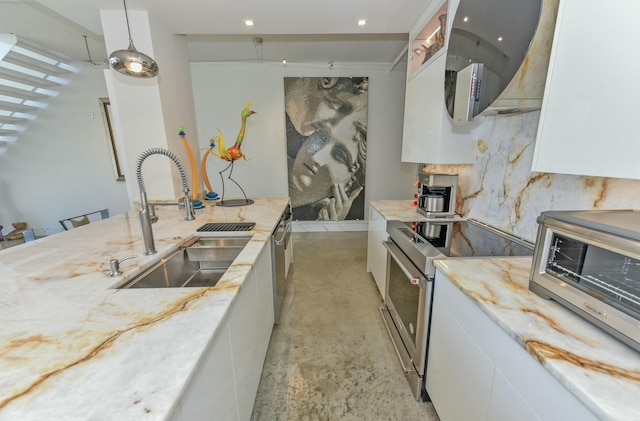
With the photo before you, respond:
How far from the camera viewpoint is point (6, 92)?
11.6ft

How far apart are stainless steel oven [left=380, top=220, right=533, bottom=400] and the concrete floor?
14cm

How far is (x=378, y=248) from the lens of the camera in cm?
237

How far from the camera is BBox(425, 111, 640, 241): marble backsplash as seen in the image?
1.05 meters

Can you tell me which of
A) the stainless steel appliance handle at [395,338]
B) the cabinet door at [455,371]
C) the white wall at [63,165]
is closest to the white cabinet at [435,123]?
the cabinet door at [455,371]

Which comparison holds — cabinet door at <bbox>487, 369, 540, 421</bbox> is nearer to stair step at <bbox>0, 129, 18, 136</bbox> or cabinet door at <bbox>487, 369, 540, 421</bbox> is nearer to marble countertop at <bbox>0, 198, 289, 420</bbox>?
Answer: marble countertop at <bbox>0, 198, 289, 420</bbox>

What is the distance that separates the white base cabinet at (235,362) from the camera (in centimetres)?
68

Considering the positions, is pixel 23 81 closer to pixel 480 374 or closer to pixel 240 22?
pixel 240 22

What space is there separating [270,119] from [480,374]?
4036mm

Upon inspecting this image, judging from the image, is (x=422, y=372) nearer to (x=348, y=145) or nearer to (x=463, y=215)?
(x=463, y=215)

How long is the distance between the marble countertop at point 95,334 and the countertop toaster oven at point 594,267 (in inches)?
42.0

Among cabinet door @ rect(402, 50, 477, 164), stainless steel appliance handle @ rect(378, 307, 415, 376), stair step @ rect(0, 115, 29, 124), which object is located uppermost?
stair step @ rect(0, 115, 29, 124)

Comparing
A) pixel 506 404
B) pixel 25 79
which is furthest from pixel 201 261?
pixel 25 79

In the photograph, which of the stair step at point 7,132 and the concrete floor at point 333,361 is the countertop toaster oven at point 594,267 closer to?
the concrete floor at point 333,361

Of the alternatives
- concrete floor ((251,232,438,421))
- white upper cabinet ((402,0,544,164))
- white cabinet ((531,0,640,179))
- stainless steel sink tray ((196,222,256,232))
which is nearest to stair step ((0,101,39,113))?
stainless steel sink tray ((196,222,256,232))
